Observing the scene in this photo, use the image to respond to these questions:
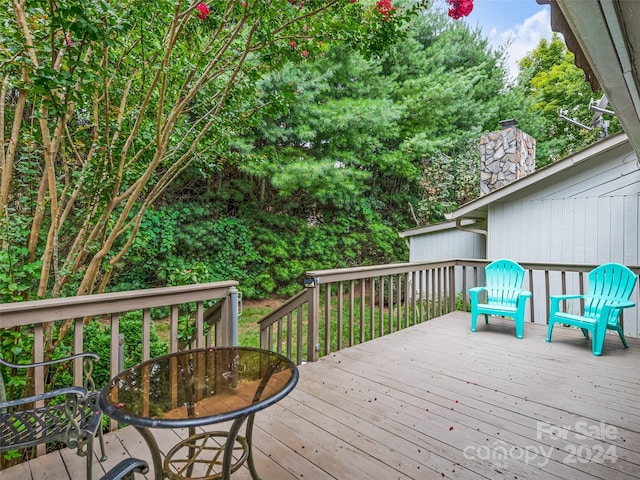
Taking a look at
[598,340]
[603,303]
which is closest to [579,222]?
[603,303]

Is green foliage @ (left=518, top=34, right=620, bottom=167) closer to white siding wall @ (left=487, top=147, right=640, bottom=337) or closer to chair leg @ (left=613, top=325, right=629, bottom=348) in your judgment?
white siding wall @ (left=487, top=147, right=640, bottom=337)

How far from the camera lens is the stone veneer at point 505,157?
7.19 meters

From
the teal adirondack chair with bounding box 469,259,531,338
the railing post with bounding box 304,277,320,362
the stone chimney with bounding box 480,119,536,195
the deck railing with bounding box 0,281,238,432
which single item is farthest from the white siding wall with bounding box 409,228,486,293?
the deck railing with bounding box 0,281,238,432

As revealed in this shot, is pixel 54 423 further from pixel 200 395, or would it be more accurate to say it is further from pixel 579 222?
pixel 579 222

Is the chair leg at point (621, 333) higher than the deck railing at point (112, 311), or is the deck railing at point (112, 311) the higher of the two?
the deck railing at point (112, 311)

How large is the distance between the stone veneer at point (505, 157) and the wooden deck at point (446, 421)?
14.7 ft

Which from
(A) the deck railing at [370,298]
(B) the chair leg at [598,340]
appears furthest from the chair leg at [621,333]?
(A) the deck railing at [370,298]

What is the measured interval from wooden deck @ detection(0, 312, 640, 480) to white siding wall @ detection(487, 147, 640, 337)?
186 centimetres

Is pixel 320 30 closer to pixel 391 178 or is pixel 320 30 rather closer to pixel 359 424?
pixel 359 424

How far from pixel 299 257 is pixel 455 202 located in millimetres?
5016

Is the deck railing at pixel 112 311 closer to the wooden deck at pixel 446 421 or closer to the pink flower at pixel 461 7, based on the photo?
the wooden deck at pixel 446 421

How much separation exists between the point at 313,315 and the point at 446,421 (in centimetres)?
143

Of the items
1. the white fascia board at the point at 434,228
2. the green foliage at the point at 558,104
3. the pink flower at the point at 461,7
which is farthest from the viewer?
the green foliage at the point at 558,104

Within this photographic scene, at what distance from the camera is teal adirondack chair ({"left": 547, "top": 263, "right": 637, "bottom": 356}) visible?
3434mm
